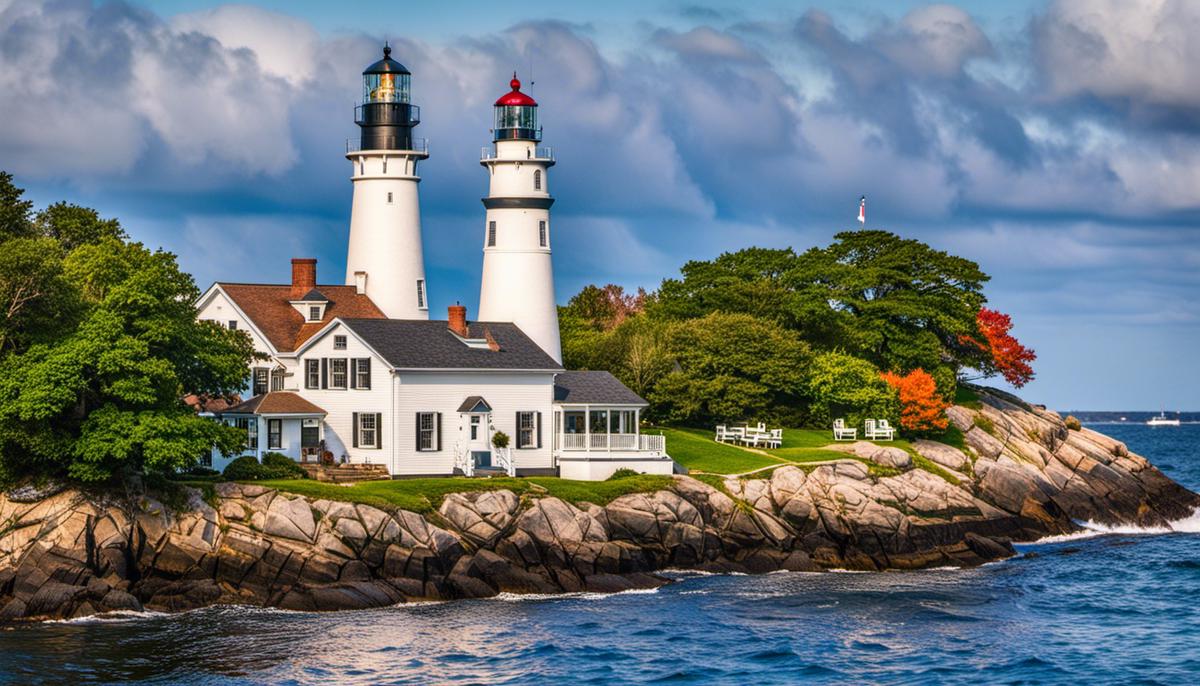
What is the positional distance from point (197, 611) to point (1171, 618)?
27.2 metres

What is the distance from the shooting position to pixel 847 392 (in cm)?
6981

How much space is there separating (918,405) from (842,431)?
3.69 metres

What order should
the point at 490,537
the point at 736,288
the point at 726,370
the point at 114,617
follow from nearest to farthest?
the point at 114,617
the point at 490,537
the point at 726,370
the point at 736,288

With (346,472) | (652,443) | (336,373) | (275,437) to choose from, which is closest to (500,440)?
(652,443)

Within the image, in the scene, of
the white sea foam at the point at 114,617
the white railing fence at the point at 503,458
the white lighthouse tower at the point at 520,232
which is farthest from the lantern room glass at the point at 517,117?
the white sea foam at the point at 114,617

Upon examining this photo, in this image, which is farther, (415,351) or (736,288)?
(736,288)

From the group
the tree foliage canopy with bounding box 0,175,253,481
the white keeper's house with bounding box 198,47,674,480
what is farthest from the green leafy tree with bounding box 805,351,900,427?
the tree foliage canopy with bounding box 0,175,253,481

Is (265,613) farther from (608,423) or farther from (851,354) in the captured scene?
(851,354)

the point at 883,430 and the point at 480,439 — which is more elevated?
the point at 883,430

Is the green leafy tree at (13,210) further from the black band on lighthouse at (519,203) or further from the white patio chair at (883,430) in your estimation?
the white patio chair at (883,430)

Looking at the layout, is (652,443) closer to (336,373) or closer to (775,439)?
(775,439)

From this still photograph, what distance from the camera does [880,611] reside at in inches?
1750

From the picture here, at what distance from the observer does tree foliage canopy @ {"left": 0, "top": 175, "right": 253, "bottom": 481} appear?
4266 cm

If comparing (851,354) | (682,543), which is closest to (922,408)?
(851,354)
